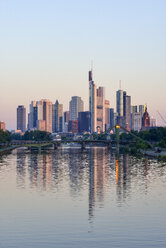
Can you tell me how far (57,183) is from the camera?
77562 millimetres

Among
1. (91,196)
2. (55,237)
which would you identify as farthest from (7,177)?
(55,237)

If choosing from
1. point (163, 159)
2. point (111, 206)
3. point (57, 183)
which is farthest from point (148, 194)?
point (163, 159)

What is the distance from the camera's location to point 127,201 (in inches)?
2231

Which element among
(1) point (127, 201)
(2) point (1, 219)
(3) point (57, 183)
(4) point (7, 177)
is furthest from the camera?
(4) point (7, 177)

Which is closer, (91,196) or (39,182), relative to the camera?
(91,196)

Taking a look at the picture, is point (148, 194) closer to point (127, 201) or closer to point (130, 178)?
point (127, 201)

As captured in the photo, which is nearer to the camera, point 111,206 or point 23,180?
point 111,206

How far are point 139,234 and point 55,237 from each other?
7.57 meters

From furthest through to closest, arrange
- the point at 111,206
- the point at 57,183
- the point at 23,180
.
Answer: the point at 23,180 → the point at 57,183 → the point at 111,206

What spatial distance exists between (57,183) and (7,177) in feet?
52.6

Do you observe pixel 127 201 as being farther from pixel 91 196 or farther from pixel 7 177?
pixel 7 177

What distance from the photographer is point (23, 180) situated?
83.3m

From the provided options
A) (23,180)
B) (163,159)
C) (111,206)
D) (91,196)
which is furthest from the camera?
(163,159)

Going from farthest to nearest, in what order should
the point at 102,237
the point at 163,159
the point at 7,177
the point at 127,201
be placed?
the point at 163,159, the point at 7,177, the point at 127,201, the point at 102,237
